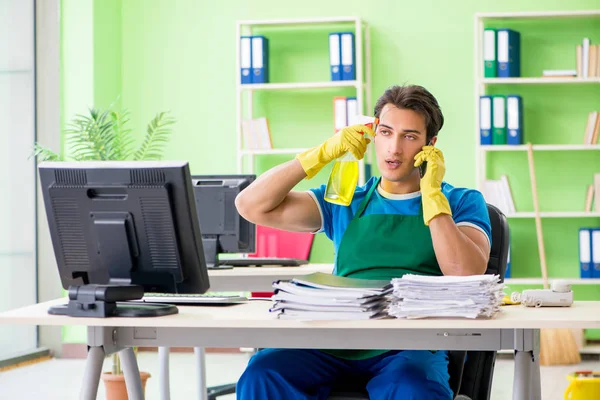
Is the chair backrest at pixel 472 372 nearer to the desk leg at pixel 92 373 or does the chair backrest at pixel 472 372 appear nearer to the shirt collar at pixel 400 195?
the shirt collar at pixel 400 195

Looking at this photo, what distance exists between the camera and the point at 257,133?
18.1 ft

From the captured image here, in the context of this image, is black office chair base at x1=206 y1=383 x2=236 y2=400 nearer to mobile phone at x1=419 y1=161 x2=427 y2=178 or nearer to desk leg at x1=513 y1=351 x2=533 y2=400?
mobile phone at x1=419 y1=161 x2=427 y2=178

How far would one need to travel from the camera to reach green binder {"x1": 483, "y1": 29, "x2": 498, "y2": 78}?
5.24m

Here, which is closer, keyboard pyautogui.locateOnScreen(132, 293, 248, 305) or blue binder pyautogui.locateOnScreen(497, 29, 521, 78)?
keyboard pyautogui.locateOnScreen(132, 293, 248, 305)

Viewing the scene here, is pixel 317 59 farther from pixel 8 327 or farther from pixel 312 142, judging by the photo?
pixel 8 327

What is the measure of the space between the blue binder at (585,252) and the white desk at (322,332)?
3181 millimetres

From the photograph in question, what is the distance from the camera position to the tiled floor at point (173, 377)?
435 cm

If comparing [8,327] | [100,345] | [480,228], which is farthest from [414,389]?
[8,327]

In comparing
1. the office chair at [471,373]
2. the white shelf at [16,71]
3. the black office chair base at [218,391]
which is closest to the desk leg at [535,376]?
the office chair at [471,373]

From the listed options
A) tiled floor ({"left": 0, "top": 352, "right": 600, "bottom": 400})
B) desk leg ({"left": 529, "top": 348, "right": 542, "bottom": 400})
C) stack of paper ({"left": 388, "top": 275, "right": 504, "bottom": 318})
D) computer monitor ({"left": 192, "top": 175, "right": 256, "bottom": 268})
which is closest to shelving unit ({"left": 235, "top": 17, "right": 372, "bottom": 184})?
tiled floor ({"left": 0, "top": 352, "right": 600, "bottom": 400})

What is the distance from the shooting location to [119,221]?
211 centimetres

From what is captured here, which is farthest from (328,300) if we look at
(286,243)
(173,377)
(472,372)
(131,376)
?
(173,377)

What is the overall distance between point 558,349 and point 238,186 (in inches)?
94.2

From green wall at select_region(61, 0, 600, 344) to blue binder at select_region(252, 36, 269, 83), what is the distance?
23cm
